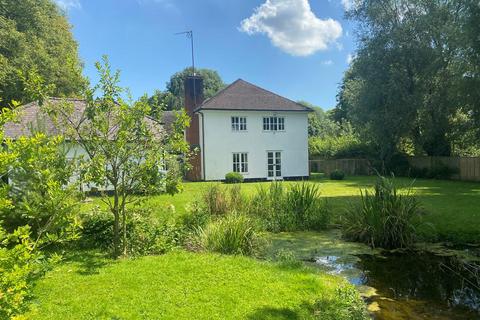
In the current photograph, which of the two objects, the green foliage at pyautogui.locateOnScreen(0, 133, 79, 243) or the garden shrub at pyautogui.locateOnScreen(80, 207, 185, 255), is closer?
the green foliage at pyautogui.locateOnScreen(0, 133, 79, 243)

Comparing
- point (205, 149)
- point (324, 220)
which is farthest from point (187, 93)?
point (324, 220)

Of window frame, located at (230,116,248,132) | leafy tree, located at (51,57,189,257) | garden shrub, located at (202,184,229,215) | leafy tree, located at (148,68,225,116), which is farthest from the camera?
leafy tree, located at (148,68,225,116)

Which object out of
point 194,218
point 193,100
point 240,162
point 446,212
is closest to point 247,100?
point 240,162

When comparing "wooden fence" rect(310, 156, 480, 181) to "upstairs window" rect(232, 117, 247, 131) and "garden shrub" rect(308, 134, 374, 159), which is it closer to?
"garden shrub" rect(308, 134, 374, 159)

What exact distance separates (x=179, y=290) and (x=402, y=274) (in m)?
4.55

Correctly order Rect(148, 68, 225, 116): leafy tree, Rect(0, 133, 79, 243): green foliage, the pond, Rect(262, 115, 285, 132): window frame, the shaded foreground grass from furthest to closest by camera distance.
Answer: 1. Rect(148, 68, 225, 116): leafy tree
2. Rect(262, 115, 285, 132): window frame
3. the pond
4. the shaded foreground grass
5. Rect(0, 133, 79, 243): green foliage

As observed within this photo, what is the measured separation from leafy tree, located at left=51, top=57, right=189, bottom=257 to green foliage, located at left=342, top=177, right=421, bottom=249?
16.9 ft

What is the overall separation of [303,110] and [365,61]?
5.62m

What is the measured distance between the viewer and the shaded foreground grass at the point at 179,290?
15.2 feet

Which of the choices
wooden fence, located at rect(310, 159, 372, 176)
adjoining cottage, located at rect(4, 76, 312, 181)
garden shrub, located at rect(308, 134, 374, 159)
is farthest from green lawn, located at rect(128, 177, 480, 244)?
garden shrub, located at rect(308, 134, 374, 159)

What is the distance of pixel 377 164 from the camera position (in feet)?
94.0

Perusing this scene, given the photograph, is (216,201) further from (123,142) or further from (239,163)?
(239,163)

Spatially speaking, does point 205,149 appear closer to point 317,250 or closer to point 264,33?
point 264,33

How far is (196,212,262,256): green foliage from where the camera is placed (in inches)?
306
